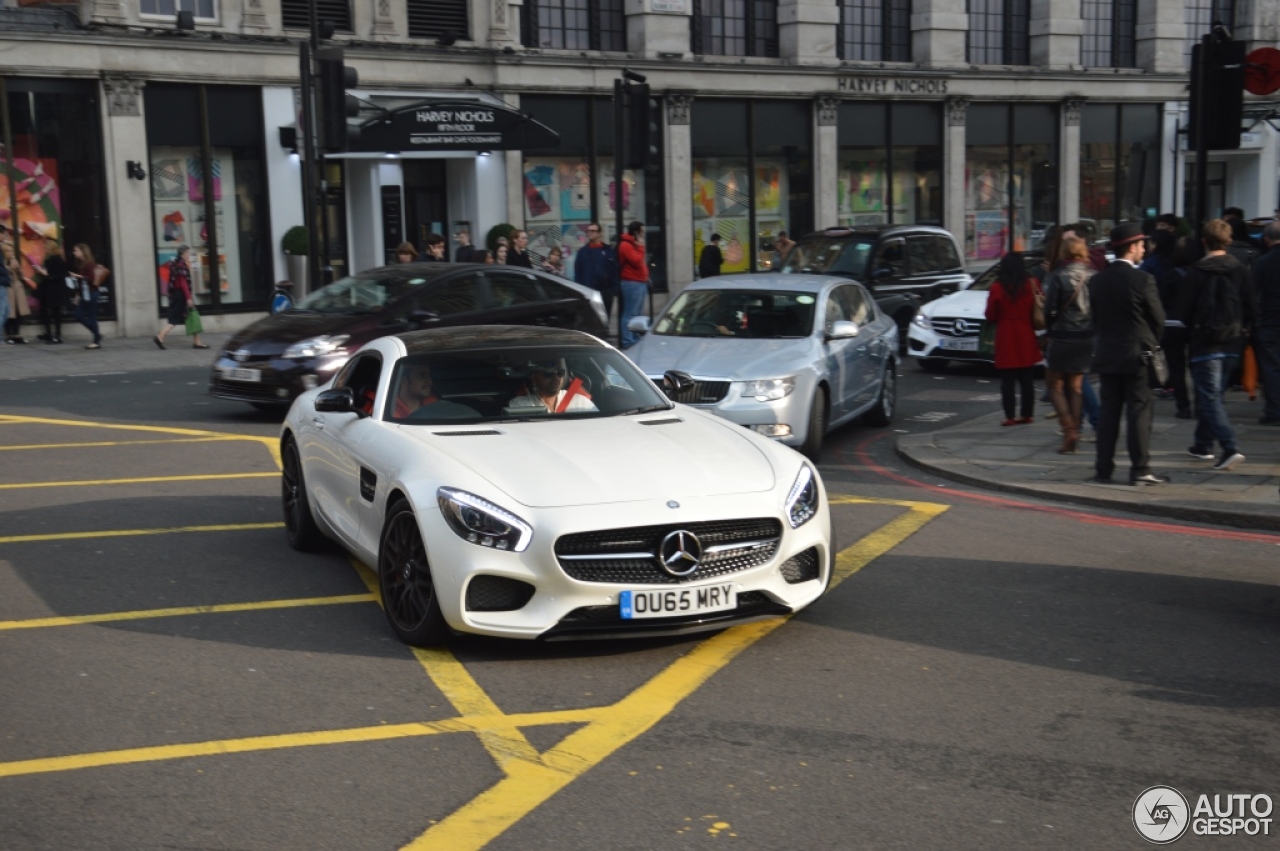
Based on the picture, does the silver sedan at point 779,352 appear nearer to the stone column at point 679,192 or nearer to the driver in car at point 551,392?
the driver in car at point 551,392

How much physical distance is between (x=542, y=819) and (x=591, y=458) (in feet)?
8.04

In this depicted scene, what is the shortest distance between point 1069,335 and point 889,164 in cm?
2476

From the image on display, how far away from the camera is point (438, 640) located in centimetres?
662

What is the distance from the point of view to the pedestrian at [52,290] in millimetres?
23531

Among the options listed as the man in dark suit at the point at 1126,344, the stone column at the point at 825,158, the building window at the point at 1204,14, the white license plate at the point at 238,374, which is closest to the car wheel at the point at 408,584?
the man in dark suit at the point at 1126,344

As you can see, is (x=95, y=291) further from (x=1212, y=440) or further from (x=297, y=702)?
(x=297, y=702)

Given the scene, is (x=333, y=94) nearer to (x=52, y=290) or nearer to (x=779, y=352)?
(x=52, y=290)

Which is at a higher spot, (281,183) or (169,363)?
(281,183)

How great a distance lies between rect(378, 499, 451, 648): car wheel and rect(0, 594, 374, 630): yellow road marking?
81cm

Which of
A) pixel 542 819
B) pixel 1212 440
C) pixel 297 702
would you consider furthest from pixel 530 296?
pixel 542 819

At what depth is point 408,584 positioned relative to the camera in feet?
22.1

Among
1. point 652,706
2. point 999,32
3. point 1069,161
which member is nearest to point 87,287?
point 652,706

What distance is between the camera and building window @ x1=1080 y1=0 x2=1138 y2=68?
39969mm

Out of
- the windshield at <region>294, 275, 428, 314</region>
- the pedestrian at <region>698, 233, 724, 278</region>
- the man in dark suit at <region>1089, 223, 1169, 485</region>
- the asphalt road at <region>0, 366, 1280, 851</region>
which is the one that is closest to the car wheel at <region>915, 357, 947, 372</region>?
the windshield at <region>294, 275, 428, 314</region>
